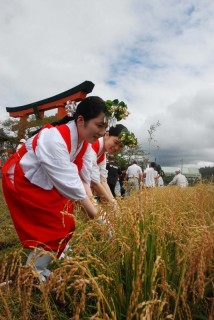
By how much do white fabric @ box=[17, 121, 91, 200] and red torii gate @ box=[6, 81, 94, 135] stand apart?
1230 cm

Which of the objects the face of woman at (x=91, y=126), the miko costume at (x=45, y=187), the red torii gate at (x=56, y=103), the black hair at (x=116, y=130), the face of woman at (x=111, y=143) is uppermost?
the red torii gate at (x=56, y=103)

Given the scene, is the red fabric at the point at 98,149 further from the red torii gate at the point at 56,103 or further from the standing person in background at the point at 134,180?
the red torii gate at the point at 56,103

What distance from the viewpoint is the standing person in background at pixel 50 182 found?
174 centimetres

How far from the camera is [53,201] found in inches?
72.8

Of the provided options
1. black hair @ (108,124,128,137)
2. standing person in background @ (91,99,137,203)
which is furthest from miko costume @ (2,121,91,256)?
black hair @ (108,124,128,137)

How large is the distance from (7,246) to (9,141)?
24609 millimetres

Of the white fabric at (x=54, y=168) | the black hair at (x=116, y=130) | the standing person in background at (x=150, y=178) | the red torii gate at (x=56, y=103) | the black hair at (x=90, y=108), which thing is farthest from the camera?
the red torii gate at (x=56, y=103)

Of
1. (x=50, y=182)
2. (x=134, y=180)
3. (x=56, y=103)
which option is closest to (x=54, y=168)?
(x=50, y=182)

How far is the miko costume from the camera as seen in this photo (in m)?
1.74

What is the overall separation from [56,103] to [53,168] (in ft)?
50.8

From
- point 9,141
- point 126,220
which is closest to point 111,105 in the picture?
point 126,220

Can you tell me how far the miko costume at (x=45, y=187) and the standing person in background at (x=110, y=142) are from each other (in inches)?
38.7

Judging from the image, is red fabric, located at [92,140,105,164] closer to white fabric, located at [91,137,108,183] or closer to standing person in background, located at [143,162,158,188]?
white fabric, located at [91,137,108,183]

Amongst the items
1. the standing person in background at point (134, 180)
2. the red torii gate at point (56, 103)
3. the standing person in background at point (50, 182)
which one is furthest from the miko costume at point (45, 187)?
the red torii gate at point (56, 103)
